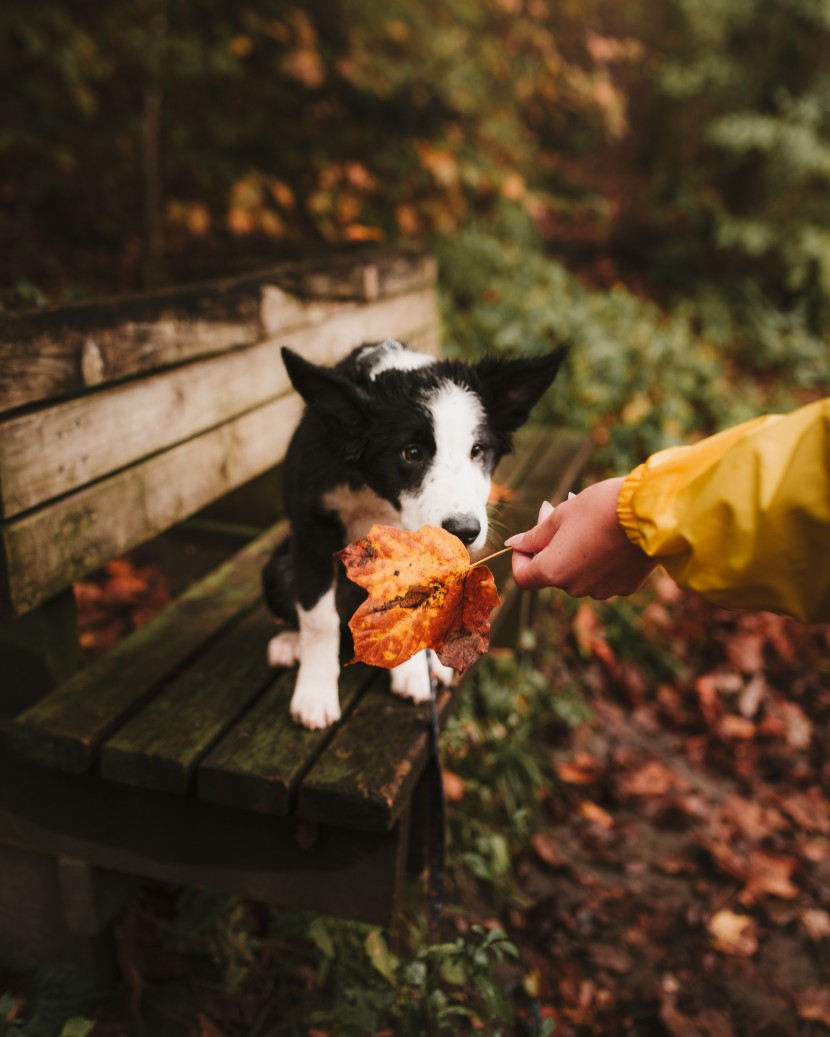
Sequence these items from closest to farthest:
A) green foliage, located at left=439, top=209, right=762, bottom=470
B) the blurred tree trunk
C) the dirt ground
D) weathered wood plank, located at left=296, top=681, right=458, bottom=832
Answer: weathered wood plank, located at left=296, top=681, right=458, bottom=832
the dirt ground
the blurred tree trunk
green foliage, located at left=439, top=209, right=762, bottom=470

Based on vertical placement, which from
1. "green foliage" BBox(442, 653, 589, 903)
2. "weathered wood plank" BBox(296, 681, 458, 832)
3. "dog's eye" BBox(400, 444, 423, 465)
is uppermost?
"dog's eye" BBox(400, 444, 423, 465)

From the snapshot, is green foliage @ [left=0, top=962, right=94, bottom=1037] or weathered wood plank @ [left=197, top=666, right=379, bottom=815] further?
green foliage @ [left=0, top=962, right=94, bottom=1037]

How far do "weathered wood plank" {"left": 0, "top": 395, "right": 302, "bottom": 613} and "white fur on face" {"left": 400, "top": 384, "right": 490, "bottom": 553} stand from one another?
0.88 meters

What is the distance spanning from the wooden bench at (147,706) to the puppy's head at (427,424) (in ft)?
1.95

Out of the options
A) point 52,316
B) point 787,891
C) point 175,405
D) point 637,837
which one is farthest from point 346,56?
point 787,891

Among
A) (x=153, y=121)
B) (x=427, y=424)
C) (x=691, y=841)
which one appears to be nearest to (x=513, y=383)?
(x=427, y=424)

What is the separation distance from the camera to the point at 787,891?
3504 mm

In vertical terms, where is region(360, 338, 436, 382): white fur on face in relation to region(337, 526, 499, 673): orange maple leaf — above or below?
above

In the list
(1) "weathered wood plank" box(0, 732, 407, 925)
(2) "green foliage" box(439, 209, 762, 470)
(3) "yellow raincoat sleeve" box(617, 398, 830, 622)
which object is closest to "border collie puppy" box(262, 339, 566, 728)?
(1) "weathered wood plank" box(0, 732, 407, 925)

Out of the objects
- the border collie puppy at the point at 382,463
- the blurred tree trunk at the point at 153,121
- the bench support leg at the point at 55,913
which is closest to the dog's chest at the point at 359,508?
the border collie puppy at the point at 382,463

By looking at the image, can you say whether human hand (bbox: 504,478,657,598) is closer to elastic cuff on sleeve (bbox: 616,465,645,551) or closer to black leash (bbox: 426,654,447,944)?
elastic cuff on sleeve (bbox: 616,465,645,551)

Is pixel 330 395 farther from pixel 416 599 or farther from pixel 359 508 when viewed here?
pixel 416 599

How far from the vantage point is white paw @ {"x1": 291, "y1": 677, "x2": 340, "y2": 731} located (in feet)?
7.52

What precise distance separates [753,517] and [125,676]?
1.81m
